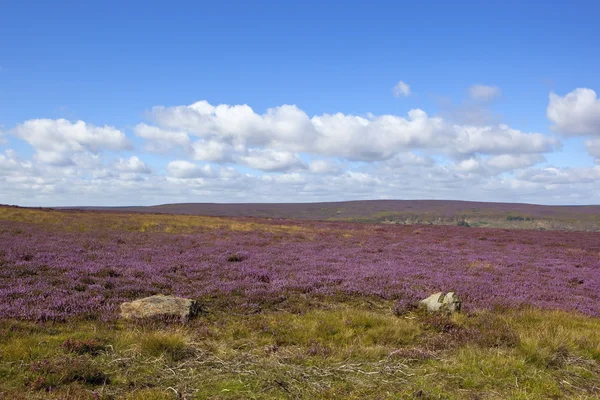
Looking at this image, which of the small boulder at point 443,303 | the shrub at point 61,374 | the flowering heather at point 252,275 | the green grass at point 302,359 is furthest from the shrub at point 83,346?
the small boulder at point 443,303

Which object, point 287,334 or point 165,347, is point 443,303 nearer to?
point 287,334

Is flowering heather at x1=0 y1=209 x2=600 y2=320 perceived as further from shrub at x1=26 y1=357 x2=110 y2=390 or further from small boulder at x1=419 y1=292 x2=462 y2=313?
shrub at x1=26 y1=357 x2=110 y2=390

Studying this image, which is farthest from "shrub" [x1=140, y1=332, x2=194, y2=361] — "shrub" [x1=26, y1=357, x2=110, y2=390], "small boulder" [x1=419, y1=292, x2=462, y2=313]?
"small boulder" [x1=419, y1=292, x2=462, y2=313]

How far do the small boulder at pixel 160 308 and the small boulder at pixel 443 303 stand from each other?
6.18 meters

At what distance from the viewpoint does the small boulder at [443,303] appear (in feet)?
34.0

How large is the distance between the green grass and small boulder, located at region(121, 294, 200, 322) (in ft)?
1.14

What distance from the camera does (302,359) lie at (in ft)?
22.5

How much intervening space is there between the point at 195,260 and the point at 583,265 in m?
22.4

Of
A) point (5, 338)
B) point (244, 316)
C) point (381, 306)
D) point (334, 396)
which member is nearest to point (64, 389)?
point (5, 338)

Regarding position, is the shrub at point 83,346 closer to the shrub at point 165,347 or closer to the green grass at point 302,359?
the green grass at point 302,359

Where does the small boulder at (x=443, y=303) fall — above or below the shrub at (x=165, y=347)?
below

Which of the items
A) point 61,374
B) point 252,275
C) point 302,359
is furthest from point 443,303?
point 61,374

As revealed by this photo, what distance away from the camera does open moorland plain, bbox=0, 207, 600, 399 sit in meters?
5.74

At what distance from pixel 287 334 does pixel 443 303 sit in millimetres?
4644
